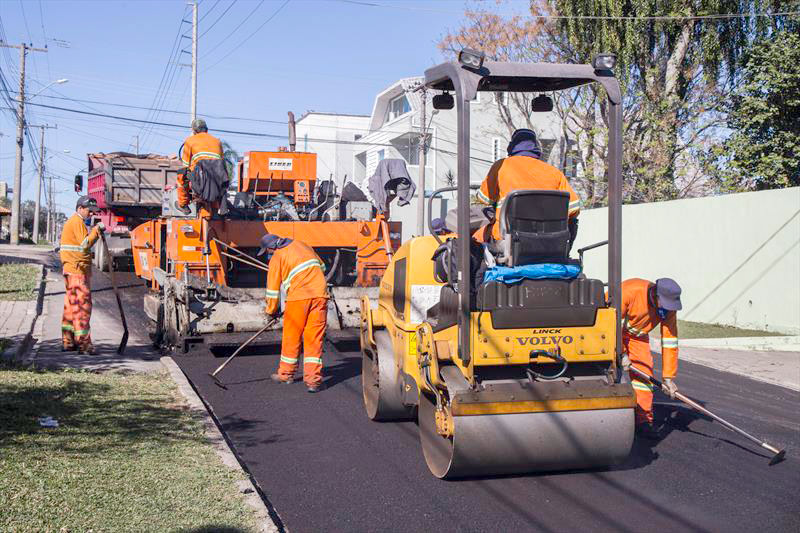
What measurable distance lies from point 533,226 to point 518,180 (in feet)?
1.24

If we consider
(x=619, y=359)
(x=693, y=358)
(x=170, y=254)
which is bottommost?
(x=693, y=358)

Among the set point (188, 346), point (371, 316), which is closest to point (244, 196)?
point (188, 346)

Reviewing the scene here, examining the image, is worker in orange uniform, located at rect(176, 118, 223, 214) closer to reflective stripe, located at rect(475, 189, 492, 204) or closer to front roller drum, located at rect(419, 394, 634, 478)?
reflective stripe, located at rect(475, 189, 492, 204)

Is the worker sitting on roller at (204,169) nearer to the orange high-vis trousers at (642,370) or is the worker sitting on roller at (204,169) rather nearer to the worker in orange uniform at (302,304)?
the worker in orange uniform at (302,304)

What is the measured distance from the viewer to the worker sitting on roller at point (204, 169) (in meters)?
9.53

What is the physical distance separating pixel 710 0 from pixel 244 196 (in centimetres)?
1325

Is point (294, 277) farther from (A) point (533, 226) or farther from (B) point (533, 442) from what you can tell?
(B) point (533, 442)

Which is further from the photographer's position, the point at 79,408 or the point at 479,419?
the point at 79,408

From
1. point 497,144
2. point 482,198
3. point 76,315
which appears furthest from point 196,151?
point 497,144

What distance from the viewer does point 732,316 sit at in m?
13.9

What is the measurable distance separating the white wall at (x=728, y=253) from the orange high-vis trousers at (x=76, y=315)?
1000 cm

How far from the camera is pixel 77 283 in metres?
9.62

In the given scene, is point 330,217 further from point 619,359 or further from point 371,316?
point 619,359

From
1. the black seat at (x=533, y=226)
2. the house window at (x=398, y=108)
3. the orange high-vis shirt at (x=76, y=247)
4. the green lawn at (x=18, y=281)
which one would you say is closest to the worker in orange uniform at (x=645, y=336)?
the black seat at (x=533, y=226)
